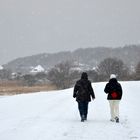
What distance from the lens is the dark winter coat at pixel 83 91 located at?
60.7 feet

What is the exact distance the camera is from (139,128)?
1584cm

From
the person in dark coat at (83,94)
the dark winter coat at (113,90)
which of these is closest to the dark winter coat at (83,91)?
the person in dark coat at (83,94)

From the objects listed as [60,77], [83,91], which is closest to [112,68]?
[60,77]

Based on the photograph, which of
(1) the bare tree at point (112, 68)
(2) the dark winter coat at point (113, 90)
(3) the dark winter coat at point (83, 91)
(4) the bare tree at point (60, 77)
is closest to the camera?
(2) the dark winter coat at point (113, 90)

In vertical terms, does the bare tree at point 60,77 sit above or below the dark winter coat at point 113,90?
above

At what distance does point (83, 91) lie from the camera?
18.6 meters

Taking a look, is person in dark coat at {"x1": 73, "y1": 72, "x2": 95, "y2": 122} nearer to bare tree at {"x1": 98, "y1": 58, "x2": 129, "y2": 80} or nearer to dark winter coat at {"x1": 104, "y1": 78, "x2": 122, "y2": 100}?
dark winter coat at {"x1": 104, "y1": 78, "x2": 122, "y2": 100}

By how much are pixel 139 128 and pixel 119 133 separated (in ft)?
4.84

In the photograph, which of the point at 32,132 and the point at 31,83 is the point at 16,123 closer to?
the point at 32,132

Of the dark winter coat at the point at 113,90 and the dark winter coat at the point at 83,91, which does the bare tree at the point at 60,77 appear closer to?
the dark winter coat at the point at 83,91

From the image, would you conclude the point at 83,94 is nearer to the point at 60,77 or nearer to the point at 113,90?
the point at 113,90

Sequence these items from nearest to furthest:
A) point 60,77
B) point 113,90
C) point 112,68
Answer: point 113,90 < point 60,77 < point 112,68

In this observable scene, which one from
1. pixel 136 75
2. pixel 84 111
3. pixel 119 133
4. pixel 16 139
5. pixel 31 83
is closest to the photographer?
pixel 16 139

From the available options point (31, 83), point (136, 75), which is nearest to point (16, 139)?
point (136, 75)
